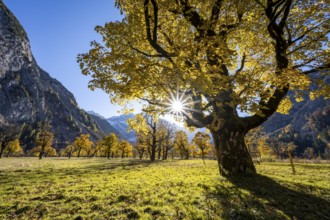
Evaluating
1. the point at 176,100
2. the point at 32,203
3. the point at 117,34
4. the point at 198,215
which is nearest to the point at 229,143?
the point at 176,100

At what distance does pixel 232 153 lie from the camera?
13.3 metres

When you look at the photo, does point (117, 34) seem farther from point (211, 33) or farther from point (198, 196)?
point (198, 196)

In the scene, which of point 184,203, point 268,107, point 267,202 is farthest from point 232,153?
point 184,203

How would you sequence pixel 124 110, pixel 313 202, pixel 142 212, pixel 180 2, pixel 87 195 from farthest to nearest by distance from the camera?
1. pixel 124 110
2. pixel 180 2
3. pixel 87 195
4. pixel 313 202
5. pixel 142 212

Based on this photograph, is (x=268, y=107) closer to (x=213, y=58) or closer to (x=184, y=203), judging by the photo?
(x=213, y=58)

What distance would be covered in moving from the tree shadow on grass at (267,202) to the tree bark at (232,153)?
2.12 meters

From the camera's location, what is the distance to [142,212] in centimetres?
718

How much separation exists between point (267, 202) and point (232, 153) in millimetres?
5326

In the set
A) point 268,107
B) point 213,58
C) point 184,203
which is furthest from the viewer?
point 268,107

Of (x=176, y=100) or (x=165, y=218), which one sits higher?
(x=176, y=100)

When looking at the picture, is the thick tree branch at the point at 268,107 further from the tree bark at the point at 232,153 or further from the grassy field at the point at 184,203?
the grassy field at the point at 184,203

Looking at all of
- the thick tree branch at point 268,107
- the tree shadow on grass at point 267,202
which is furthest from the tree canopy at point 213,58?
the tree shadow on grass at point 267,202

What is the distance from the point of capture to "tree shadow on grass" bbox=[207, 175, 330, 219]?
691 centimetres

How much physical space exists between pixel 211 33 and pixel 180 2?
3.05 meters
